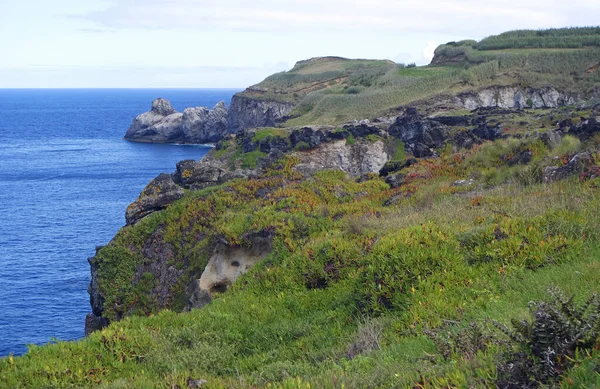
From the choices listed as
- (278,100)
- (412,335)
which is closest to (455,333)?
(412,335)

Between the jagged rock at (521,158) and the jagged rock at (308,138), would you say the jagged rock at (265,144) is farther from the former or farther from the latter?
the jagged rock at (521,158)

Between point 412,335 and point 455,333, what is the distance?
0.90 meters

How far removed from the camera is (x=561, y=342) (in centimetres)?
580

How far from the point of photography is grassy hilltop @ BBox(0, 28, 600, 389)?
6684 mm

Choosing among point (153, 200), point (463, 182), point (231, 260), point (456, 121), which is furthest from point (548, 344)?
point (456, 121)

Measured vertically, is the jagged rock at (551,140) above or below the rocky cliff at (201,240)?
above

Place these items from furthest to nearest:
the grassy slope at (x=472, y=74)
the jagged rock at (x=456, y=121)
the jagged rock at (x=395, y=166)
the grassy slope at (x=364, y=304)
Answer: the grassy slope at (x=472, y=74) → the jagged rock at (x=456, y=121) → the jagged rock at (x=395, y=166) → the grassy slope at (x=364, y=304)

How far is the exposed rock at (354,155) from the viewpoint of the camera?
52.8 meters

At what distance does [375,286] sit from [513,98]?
90649mm

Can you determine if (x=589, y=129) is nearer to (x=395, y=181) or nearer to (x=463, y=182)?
(x=463, y=182)

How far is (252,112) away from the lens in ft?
463

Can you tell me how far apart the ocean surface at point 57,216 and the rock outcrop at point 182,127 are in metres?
7.29

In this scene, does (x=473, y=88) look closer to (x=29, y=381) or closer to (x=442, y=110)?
(x=442, y=110)

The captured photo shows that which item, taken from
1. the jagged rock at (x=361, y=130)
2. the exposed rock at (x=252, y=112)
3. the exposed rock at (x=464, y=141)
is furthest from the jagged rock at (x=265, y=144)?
the exposed rock at (x=252, y=112)
